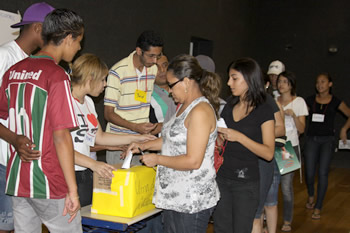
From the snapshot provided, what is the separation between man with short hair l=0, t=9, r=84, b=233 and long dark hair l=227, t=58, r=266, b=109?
4.11ft

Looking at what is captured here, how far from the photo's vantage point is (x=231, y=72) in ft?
9.12

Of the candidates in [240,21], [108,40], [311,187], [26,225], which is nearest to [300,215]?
[311,187]

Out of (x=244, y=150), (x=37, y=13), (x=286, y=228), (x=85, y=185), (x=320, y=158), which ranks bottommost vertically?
(x=286, y=228)

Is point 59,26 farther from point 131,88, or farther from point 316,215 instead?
point 316,215

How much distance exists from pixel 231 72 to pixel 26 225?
163 cm

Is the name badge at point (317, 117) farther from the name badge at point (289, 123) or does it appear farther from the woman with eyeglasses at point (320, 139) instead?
the name badge at point (289, 123)

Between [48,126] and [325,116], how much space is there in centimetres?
444

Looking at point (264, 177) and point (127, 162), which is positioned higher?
point (127, 162)

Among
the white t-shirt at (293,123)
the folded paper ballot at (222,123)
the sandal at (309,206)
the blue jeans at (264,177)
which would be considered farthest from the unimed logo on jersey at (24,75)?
the sandal at (309,206)

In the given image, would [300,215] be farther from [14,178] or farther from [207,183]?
[14,178]

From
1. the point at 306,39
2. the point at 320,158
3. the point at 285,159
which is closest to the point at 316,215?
the point at 320,158

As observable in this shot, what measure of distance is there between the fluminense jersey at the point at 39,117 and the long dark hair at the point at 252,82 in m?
1.34

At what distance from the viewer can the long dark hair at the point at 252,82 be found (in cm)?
270

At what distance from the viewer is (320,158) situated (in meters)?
5.16
